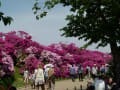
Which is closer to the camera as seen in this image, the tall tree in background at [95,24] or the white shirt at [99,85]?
the white shirt at [99,85]

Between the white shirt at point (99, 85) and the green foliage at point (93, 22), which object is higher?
the green foliage at point (93, 22)

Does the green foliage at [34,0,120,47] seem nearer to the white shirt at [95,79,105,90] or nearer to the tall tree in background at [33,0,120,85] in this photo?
the tall tree in background at [33,0,120,85]

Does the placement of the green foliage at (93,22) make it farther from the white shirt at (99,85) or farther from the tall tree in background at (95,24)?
Result: the white shirt at (99,85)

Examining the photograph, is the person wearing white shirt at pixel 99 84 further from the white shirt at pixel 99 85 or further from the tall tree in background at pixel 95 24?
the tall tree in background at pixel 95 24

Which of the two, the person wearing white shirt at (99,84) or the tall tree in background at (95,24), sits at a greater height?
the tall tree in background at (95,24)

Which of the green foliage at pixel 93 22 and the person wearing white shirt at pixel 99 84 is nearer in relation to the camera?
the person wearing white shirt at pixel 99 84

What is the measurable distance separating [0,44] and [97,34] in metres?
13.1

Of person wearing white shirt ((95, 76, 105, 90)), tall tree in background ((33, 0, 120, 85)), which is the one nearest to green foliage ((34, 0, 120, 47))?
tall tree in background ((33, 0, 120, 85))

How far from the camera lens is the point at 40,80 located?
14.9 metres

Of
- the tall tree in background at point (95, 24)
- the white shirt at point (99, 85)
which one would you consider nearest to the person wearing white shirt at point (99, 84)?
the white shirt at point (99, 85)

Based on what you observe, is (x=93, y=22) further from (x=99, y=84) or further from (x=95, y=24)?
(x=99, y=84)

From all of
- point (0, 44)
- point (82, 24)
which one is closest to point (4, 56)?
point (0, 44)

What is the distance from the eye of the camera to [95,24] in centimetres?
1834

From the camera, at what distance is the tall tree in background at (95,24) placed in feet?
57.7
